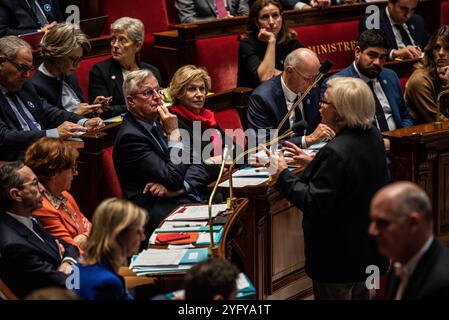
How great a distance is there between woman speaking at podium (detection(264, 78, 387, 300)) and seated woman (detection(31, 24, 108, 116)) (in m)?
1.44

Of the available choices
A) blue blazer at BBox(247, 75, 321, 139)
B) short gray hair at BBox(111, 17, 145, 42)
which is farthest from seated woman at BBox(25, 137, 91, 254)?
short gray hair at BBox(111, 17, 145, 42)

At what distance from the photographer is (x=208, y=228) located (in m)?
2.78

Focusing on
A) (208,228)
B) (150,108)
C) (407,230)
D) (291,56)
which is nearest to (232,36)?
(291,56)

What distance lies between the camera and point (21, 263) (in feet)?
8.10

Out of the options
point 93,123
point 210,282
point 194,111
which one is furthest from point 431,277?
point 93,123

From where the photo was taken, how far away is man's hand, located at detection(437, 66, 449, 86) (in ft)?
13.0

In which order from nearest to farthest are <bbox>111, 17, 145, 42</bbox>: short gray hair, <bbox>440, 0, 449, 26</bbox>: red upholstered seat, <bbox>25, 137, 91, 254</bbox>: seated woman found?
<bbox>25, 137, 91, 254</bbox>: seated woman
<bbox>111, 17, 145, 42</bbox>: short gray hair
<bbox>440, 0, 449, 26</bbox>: red upholstered seat

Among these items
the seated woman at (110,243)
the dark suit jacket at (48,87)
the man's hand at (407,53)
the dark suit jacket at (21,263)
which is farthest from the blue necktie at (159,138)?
the man's hand at (407,53)

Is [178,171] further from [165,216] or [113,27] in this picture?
[113,27]

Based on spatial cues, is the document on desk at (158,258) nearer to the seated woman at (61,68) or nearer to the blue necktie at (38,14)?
the seated woman at (61,68)

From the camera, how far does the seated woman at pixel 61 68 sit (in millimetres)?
3717

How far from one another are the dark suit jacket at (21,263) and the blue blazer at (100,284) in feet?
1.25

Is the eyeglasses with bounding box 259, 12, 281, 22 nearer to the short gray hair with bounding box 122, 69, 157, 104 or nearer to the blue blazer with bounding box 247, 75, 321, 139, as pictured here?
the blue blazer with bounding box 247, 75, 321, 139

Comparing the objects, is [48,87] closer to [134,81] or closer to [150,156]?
[134,81]
